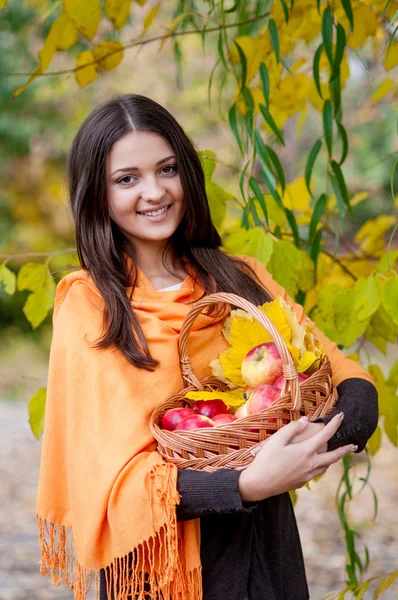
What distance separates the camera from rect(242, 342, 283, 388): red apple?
1.36 meters

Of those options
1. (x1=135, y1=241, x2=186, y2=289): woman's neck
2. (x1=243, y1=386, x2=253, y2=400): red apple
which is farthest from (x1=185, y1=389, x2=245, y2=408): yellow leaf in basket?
(x1=135, y1=241, x2=186, y2=289): woman's neck

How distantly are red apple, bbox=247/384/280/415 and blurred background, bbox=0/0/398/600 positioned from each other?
7.35ft

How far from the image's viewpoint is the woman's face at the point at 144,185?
1506 mm

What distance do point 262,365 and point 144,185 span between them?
1.37ft

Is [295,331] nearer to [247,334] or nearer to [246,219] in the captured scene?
[247,334]

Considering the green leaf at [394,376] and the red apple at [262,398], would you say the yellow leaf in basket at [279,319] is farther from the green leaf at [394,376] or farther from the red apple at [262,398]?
the green leaf at [394,376]

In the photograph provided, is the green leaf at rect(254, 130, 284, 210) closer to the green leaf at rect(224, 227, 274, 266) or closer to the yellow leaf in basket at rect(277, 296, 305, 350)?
the green leaf at rect(224, 227, 274, 266)

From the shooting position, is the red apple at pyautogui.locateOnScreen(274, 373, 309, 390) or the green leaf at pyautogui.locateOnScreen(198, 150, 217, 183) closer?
the red apple at pyautogui.locateOnScreen(274, 373, 309, 390)

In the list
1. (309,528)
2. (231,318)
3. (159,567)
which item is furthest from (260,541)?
(309,528)

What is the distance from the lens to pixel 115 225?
63.1 inches

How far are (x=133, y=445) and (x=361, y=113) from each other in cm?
665

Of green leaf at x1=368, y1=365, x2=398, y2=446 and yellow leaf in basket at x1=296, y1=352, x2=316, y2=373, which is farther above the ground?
yellow leaf in basket at x1=296, y1=352, x2=316, y2=373

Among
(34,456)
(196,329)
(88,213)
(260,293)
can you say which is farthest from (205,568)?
(34,456)

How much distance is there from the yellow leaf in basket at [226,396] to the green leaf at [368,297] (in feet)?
1.30
